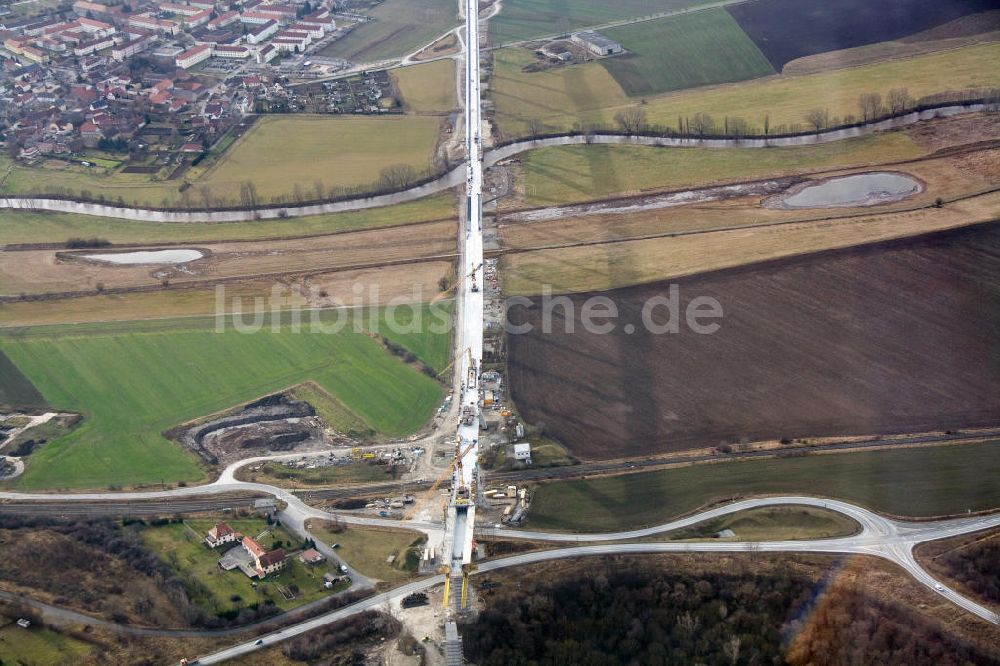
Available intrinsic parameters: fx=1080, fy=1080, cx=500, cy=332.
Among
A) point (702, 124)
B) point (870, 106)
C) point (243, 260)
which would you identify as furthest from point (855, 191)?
point (243, 260)

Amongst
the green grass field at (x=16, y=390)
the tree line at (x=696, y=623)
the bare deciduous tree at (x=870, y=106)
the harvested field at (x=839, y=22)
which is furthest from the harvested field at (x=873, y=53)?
the green grass field at (x=16, y=390)

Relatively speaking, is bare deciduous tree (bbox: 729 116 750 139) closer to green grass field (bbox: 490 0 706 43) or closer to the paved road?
green grass field (bbox: 490 0 706 43)

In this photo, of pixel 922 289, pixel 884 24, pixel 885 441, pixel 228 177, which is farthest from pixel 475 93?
pixel 885 441

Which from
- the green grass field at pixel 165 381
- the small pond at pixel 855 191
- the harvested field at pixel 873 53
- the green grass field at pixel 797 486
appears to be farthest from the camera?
the harvested field at pixel 873 53

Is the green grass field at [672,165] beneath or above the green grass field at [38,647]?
above

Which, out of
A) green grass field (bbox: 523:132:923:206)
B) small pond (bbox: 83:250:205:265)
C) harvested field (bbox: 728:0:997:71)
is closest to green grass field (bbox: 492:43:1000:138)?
green grass field (bbox: 523:132:923:206)

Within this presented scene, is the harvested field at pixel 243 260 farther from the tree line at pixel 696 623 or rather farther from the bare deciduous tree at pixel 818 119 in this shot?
the tree line at pixel 696 623
